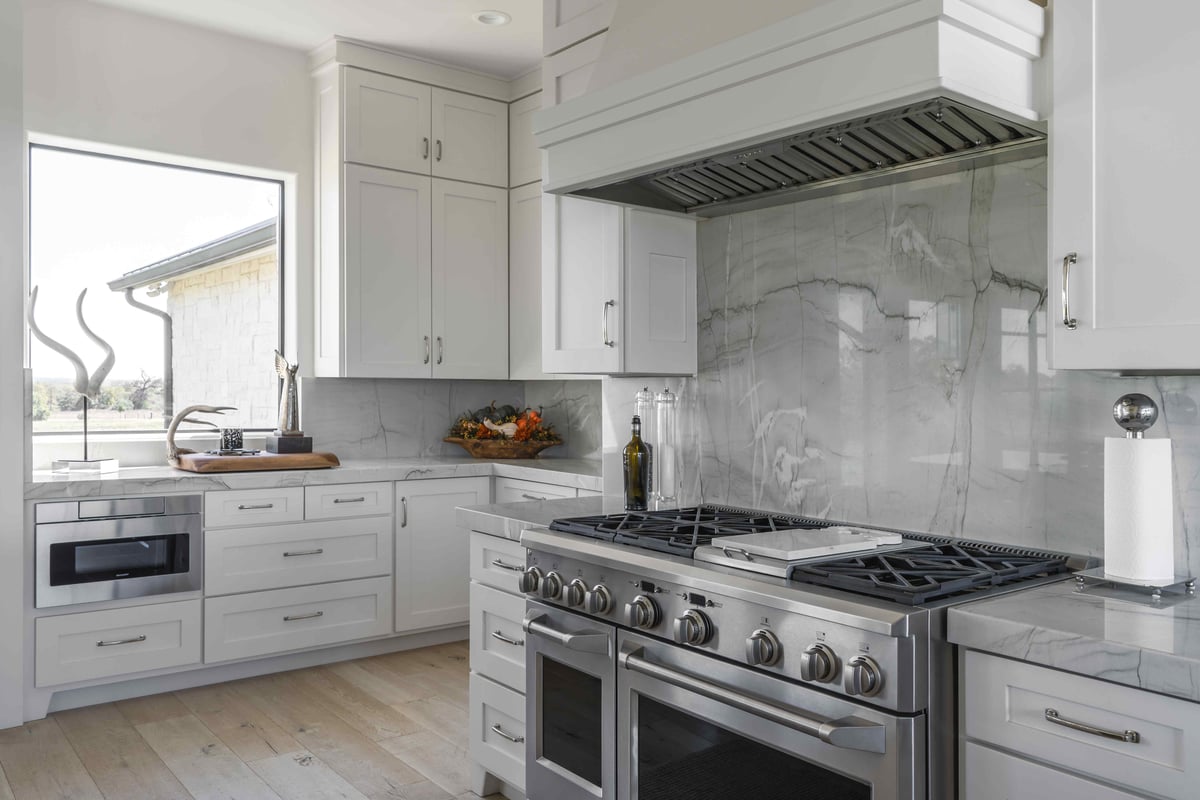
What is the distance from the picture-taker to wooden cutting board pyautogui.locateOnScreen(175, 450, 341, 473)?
377cm

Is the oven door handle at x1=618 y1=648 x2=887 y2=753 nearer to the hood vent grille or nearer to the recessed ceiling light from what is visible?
the hood vent grille

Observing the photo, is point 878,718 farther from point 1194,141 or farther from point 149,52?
point 149,52

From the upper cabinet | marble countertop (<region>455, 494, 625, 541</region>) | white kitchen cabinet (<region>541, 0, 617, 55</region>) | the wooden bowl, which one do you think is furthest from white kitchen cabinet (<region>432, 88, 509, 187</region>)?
marble countertop (<region>455, 494, 625, 541</region>)

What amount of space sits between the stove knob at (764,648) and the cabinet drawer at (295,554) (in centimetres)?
271

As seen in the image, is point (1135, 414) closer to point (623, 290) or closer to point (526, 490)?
point (623, 290)

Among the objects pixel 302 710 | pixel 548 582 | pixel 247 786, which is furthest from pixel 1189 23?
pixel 302 710

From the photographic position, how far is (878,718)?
150cm

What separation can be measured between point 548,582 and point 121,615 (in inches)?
83.2

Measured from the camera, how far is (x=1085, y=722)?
135 centimetres

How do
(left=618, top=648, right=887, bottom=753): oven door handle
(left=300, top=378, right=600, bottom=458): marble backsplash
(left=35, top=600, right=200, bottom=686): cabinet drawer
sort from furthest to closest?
(left=300, top=378, right=600, bottom=458): marble backsplash → (left=35, top=600, right=200, bottom=686): cabinet drawer → (left=618, top=648, right=887, bottom=753): oven door handle

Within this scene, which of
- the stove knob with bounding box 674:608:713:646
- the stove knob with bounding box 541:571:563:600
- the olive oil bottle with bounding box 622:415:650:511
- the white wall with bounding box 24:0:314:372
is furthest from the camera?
the white wall with bounding box 24:0:314:372

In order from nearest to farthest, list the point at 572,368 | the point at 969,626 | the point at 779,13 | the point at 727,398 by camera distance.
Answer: the point at 969,626
the point at 779,13
the point at 727,398
the point at 572,368

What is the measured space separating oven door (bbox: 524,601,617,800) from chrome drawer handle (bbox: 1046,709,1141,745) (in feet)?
3.11

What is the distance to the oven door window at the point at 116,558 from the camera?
3379 millimetres
